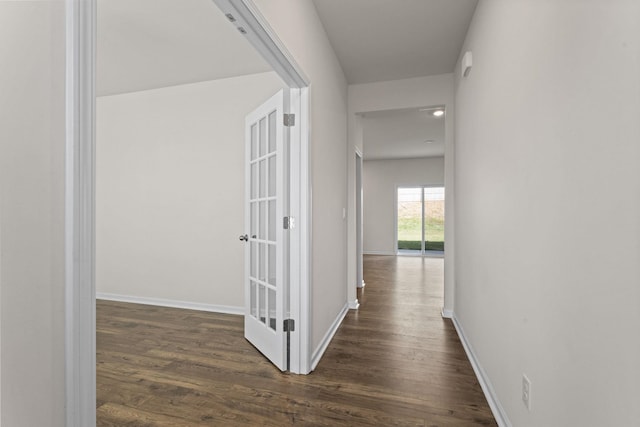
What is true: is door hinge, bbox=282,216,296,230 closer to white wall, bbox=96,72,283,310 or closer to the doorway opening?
white wall, bbox=96,72,283,310

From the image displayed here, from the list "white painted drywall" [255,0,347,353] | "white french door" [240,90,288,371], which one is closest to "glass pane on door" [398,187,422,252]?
"white painted drywall" [255,0,347,353]

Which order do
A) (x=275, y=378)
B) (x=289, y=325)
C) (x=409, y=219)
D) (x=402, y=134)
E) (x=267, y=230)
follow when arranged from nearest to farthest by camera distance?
1. (x=275, y=378)
2. (x=289, y=325)
3. (x=267, y=230)
4. (x=402, y=134)
5. (x=409, y=219)

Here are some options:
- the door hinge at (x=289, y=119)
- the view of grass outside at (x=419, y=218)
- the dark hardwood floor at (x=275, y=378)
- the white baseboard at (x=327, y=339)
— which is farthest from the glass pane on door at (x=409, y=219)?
the door hinge at (x=289, y=119)

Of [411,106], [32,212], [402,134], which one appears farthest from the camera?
[402,134]

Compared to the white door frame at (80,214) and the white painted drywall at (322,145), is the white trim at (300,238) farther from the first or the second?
the white door frame at (80,214)

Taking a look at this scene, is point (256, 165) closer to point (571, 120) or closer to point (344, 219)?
point (344, 219)

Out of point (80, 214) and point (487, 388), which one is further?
point (487, 388)

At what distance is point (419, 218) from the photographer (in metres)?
9.27

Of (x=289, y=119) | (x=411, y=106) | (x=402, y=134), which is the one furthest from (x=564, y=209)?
(x=402, y=134)

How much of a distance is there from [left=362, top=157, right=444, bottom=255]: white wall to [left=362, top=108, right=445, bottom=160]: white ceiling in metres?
0.41

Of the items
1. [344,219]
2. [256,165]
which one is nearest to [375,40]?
[256,165]

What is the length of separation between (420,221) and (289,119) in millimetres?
7572

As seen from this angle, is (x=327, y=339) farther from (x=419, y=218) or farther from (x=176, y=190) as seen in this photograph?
(x=419, y=218)

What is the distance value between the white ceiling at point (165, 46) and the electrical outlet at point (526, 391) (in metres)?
3.00
